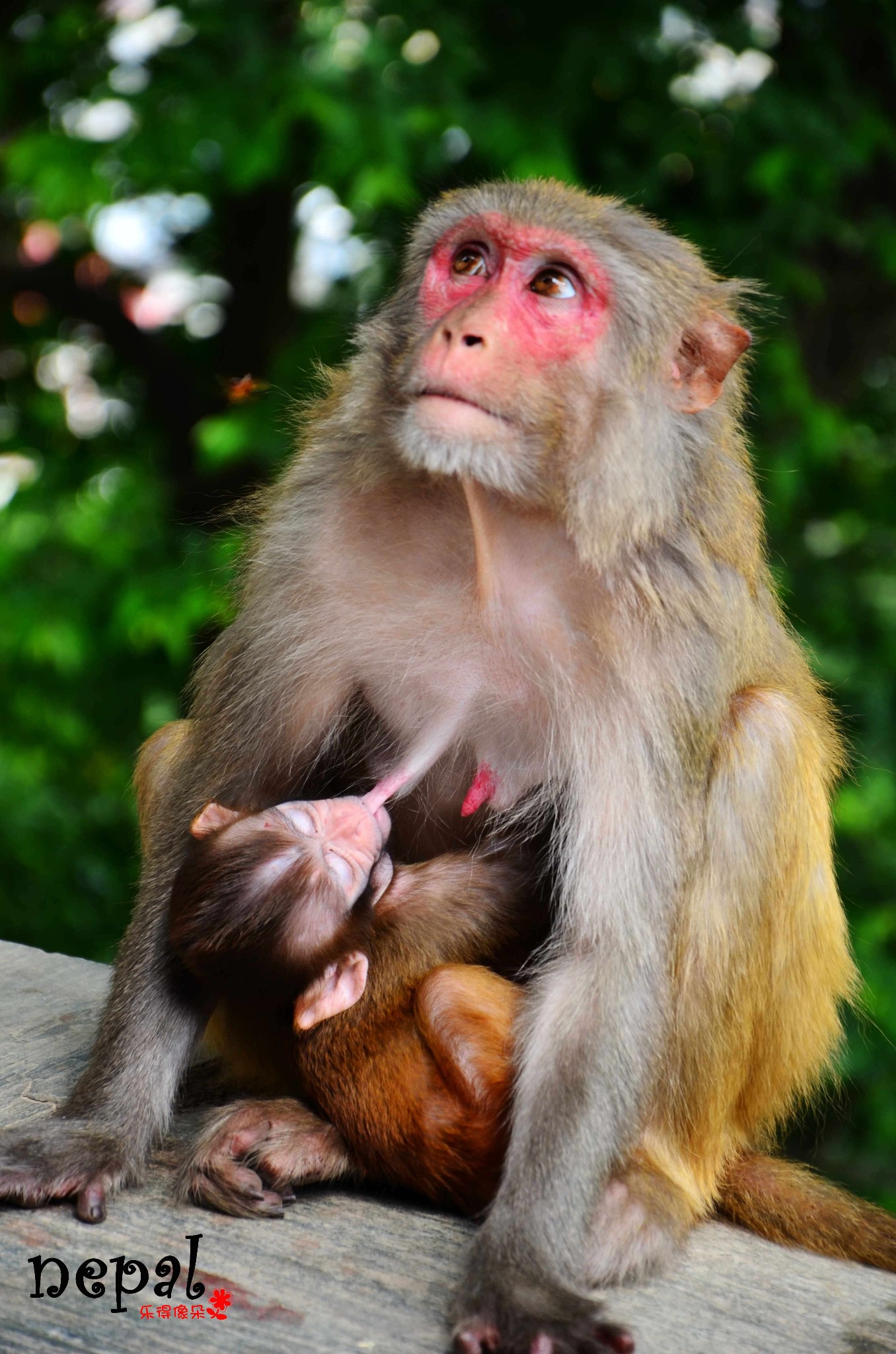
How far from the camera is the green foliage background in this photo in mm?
4281

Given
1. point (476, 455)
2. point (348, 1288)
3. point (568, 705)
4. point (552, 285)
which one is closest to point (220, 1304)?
point (348, 1288)

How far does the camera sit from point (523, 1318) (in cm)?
211

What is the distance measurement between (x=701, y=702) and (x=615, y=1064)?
0.59m

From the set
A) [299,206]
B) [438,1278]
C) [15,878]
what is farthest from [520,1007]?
[15,878]

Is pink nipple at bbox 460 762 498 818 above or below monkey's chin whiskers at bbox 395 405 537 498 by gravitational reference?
below

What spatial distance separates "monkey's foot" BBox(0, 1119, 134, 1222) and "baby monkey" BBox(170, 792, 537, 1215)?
139 mm

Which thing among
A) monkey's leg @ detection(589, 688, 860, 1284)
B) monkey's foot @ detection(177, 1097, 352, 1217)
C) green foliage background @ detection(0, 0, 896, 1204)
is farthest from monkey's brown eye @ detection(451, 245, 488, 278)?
monkey's foot @ detection(177, 1097, 352, 1217)

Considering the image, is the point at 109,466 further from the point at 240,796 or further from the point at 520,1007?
the point at 520,1007

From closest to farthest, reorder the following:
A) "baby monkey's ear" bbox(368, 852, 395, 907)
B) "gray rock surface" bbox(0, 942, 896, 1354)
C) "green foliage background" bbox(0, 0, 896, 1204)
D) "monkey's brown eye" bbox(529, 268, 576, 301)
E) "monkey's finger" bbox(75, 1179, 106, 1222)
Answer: "gray rock surface" bbox(0, 942, 896, 1354)
"monkey's finger" bbox(75, 1179, 106, 1222)
"monkey's brown eye" bbox(529, 268, 576, 301)
"baby monkey's ear" bbox(368, 852, 395, 907)
"green foliage background" bbox(0, 0, 896, 1204)

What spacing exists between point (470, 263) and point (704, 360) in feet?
1.45

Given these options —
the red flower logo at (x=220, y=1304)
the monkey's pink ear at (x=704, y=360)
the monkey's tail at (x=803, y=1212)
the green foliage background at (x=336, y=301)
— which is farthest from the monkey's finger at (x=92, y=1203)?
the monkey's pink ear at (x=704, y=360)

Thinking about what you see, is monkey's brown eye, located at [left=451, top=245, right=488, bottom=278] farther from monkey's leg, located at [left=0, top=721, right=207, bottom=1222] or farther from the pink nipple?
monkey's leg, located at [left=0, top=721, right=207, bottom=1222]

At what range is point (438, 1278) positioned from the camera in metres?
2.27

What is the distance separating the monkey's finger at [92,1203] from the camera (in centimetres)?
236
